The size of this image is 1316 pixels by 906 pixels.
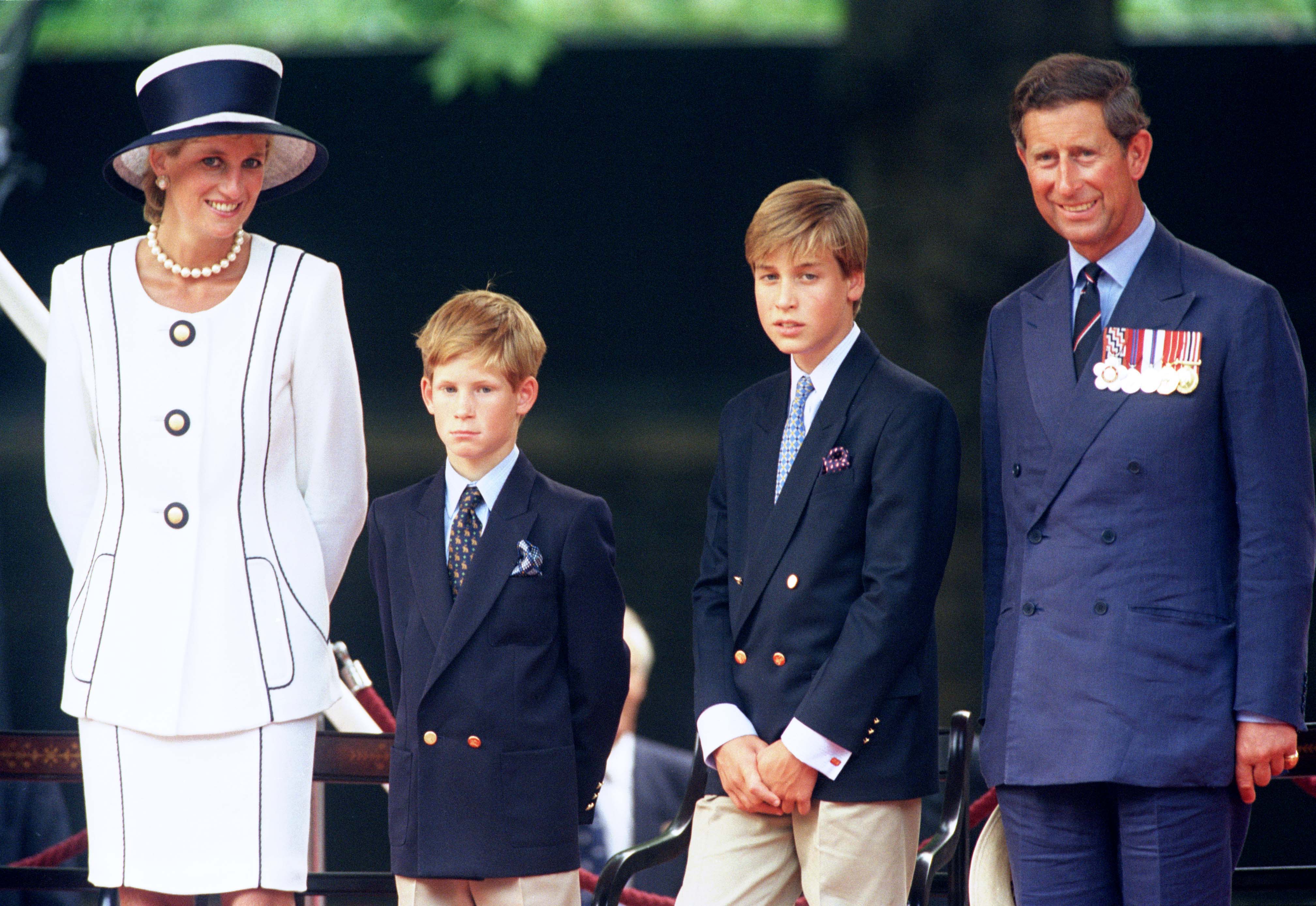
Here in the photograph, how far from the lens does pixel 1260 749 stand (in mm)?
2723

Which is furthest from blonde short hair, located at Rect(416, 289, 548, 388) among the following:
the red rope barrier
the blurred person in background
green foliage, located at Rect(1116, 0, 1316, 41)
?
green foliage, located at Rect(1116, 0, 1316, 41)

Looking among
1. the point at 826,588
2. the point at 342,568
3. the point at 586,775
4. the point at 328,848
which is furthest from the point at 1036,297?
the point at 328,848

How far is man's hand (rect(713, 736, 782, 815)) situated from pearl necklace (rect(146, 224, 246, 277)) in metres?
1.31

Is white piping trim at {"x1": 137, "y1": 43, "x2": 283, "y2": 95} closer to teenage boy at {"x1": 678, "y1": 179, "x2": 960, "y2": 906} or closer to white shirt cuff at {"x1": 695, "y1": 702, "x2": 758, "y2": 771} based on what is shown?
teenage boy at {"x1": 678, "y1": 179, "x2": 960, "y2": 906}

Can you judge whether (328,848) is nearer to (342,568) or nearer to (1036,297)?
(342,568)

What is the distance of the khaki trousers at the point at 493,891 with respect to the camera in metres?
3.09

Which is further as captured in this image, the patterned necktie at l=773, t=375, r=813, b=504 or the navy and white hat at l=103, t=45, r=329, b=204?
the navy and white hat at l=103, t=45, r=329, b=204

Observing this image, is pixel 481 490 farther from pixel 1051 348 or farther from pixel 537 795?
pixel 1051 348

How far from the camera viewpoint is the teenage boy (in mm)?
2938

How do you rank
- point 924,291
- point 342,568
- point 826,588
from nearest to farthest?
point 826,588
point 342,568
point 924,291

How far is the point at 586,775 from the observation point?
3.18m

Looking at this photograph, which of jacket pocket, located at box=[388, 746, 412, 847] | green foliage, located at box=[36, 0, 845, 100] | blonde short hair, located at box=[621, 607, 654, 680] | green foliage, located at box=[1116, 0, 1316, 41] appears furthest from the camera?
blonde short hair, located at box=[621, 607, 654, 680]

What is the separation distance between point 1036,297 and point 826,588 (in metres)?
0.64

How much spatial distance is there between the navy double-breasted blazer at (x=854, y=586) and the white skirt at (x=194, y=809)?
821 mm
